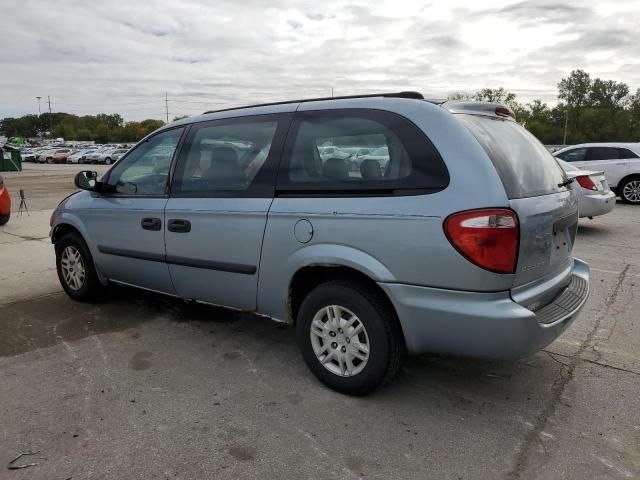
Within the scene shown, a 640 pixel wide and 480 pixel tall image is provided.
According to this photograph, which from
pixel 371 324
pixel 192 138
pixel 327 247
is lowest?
pixel 371 324

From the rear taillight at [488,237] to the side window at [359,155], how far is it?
0.25 metres

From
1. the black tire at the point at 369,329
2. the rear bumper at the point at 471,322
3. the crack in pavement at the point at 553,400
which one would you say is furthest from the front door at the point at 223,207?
the crack in pavement at the point at 553,400

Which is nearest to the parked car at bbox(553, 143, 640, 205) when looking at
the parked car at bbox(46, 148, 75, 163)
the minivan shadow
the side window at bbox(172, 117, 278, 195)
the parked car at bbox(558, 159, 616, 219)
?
the parked car at bbox(558, 159, 616, 219)

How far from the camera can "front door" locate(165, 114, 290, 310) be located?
341 centimetres

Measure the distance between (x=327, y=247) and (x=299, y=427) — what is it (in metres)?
1.02

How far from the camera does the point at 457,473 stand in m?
2.42

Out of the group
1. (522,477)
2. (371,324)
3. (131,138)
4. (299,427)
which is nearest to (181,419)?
(299,427)

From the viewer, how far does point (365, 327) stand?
2.92m

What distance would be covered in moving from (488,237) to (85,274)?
12.4ft

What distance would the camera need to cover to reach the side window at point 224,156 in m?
3.51

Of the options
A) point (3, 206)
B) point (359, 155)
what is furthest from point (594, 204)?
point (3, 206)

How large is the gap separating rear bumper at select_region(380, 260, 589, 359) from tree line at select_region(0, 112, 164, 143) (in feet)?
353

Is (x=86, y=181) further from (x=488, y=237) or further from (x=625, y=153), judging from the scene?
(x=625, y=153)

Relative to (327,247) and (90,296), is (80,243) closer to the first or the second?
(90,296)
